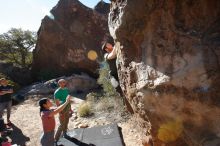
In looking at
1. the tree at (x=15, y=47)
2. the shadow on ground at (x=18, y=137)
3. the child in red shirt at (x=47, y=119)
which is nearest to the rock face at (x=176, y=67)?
the child in red shirt at (x=47, y=119)

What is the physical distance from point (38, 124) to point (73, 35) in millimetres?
7905

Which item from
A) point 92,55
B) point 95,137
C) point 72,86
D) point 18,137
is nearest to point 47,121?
point 95,137

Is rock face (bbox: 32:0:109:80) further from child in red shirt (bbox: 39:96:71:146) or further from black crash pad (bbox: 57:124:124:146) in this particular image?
child in red shirt (bbox: 39:96:71:146)

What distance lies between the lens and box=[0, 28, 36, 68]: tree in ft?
71.5

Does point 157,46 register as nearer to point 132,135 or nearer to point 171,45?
point 171,45

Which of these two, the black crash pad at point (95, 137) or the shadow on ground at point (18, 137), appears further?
the shadow on ground at point (18, 137)

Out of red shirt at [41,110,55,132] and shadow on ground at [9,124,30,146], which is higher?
red shirt at [41,110,55,132]

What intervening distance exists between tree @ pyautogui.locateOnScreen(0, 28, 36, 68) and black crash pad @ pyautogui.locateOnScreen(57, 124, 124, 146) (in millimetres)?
14253

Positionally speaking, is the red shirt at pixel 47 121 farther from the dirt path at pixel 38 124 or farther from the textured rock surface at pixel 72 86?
the textured rock surface at pixel 72 86

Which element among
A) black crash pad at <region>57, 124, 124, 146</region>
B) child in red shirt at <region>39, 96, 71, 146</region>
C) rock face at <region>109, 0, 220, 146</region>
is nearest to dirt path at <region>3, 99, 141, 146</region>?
black crash pad at <region>57, 124, 124, 146</region>

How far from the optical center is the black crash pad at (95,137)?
746 centimetres

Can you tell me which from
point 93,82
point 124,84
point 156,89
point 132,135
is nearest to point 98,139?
point 132,135

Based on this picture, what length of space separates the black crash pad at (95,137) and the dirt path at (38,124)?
0.30 m

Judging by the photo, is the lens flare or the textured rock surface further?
the lens flare
